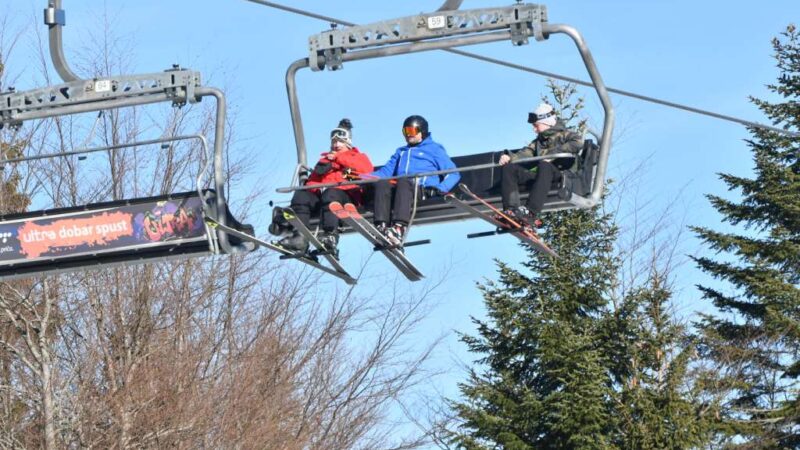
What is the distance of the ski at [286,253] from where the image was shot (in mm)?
13031

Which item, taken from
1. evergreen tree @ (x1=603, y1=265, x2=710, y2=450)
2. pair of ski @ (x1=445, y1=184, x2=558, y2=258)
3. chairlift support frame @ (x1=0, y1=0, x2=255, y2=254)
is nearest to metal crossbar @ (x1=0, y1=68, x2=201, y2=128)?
chairlift support frame @ (x1=0, y1=0, x2=255, y2=254)

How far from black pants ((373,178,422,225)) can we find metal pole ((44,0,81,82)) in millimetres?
2494

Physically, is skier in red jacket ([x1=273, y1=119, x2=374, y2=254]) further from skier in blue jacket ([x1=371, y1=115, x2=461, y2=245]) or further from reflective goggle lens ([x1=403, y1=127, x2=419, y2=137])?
reflective goggle lens ([x1=403, y1=127, x2=419, y2=137])

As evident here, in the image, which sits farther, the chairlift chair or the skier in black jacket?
the skier in black jacket

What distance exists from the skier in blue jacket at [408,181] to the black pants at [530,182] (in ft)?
1.55

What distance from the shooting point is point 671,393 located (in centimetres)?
3148

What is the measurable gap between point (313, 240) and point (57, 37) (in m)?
2.48

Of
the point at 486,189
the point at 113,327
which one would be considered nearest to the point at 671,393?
the point at 113,327

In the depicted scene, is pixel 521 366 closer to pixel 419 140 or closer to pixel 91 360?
pixel 91 360

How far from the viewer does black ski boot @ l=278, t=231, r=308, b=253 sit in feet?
46.1

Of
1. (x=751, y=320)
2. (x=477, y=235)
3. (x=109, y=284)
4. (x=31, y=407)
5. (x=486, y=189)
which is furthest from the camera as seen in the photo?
(x=751, y=320)

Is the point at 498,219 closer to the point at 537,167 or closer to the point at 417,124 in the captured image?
the point at 537,167

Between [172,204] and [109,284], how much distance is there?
15.1 meters

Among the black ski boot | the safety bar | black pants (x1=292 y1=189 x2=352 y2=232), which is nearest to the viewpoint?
the safety bar
